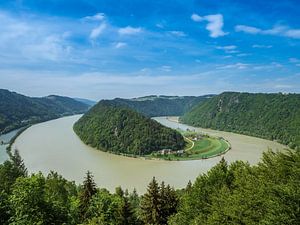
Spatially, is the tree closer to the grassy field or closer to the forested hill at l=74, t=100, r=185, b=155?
the grassy field

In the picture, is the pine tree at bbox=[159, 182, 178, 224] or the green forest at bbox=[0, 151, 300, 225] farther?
the pine tree at bbox=[159, 182, 178, 224]

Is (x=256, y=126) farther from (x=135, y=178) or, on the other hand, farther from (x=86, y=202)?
(x=86, y=202)

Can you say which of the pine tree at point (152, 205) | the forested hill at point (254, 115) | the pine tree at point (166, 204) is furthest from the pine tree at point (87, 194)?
the forested hill at point (254, 115)

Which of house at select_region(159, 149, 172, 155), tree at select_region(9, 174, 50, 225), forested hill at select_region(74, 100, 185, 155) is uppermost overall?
tree at select_region(9, 174, 50, 225)

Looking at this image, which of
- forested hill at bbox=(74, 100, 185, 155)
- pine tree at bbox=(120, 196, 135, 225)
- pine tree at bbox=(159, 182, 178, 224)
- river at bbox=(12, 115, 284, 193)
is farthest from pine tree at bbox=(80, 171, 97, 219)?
forested hill at bbox=(74, 100, 185, 155)

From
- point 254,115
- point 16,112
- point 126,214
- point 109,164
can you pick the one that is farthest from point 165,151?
point 16,112

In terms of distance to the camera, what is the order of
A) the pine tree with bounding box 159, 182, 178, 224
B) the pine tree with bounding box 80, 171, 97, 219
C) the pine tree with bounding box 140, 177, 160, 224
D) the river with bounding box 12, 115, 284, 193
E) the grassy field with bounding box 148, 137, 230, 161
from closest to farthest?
1. the pine tree with bounding box 140, 177, 160, 224
2. the pine tree with bounding box 159, 182, 178, 224
3. the pine tree with bounding box 80, 171, 97, 219
4. the river with bounding box 12, 115, 284, 193
5. the grassy field with bounding box 148, 137, 230, 161
